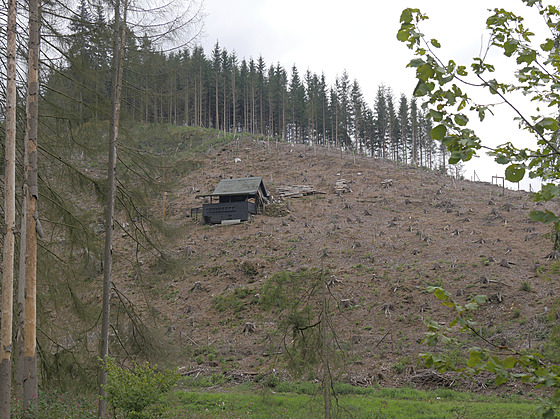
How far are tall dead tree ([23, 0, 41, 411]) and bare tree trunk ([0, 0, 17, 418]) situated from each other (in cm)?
55

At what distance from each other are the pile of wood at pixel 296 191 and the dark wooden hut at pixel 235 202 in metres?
3.30

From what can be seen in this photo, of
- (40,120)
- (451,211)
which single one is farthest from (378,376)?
(451,211)

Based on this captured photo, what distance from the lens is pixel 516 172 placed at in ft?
6.90

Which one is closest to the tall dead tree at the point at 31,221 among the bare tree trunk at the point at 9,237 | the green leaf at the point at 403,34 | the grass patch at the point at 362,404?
the bare tree trunk at the point at 9,237

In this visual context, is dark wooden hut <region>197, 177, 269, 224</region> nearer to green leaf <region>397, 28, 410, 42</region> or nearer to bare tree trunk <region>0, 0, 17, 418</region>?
bare tree trunk <region>0, 0, 17, 418</region>

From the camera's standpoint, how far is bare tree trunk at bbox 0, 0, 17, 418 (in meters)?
7.22

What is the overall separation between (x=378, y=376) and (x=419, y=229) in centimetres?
1691

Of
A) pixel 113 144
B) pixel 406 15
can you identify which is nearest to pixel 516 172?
Result: pixel 406 15

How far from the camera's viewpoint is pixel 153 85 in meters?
11.1

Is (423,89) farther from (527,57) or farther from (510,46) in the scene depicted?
(527,57)

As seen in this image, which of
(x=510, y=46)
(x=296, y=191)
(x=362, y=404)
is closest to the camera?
(x=510, y=46)

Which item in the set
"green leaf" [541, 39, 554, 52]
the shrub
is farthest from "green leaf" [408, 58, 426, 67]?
the shrub

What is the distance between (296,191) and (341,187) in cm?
455

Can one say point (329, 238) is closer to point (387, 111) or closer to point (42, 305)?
point (42, 305)
